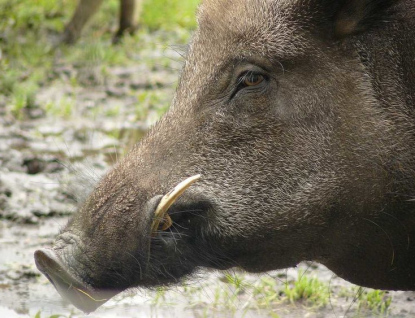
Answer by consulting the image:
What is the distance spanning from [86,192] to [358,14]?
125 cm

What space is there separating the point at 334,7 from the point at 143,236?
1.11 meters

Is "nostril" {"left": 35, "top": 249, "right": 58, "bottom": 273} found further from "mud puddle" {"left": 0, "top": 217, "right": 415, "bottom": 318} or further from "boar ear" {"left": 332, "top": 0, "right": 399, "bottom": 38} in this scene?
"boar ear" {"left": 332, "top": 0, "right": 399, "bottom": 38}

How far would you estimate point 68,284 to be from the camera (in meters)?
3.17

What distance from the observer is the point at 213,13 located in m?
3.53

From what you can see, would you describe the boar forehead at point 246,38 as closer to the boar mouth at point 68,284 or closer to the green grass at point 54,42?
the boar mouth at point 68,284

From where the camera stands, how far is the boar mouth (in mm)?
3146

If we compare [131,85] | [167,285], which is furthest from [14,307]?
[131,85]

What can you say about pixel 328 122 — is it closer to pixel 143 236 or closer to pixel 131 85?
pixel 143 236

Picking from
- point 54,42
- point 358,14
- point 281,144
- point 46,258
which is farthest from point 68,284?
point 54,42

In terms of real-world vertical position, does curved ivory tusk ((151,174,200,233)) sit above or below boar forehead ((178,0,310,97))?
below

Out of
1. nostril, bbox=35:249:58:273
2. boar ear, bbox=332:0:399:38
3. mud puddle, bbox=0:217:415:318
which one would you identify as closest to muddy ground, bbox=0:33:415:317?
mud puddle, bbox=0:217:415:318

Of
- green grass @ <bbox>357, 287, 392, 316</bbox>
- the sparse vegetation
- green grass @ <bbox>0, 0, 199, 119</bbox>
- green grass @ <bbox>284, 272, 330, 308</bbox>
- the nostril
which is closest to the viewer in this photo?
the nostril

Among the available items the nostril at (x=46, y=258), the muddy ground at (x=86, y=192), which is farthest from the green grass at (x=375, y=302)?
the nostril at (x=46, y=258)

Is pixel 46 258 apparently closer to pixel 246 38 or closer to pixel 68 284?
pixel 68 284
